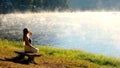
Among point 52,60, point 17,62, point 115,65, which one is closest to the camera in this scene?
point 17,62

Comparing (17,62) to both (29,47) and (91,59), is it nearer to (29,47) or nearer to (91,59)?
(29,47)

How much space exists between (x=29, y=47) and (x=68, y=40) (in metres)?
65.8

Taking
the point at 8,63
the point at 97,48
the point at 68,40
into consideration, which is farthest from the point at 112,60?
the point at 68,40

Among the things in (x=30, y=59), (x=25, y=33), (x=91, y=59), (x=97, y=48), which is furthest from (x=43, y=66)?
(x=97, y=48)

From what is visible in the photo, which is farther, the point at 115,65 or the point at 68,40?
the point at 68,40

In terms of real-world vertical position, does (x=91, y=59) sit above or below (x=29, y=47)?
below

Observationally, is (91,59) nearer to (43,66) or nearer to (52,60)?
(52,60)

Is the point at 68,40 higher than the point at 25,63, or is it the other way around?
the point at 25,63

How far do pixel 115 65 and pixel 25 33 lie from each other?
12241 millimetres

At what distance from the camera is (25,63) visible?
87.4 feet

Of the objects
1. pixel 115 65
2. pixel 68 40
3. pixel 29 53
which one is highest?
pixel 29 53

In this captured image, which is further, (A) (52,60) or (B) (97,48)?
(B) (97,48)

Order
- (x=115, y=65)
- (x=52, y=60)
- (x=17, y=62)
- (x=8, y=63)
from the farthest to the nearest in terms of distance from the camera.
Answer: (x=115, y=65)
(x=52, y=60)
(x=17, y=62)
(x=8, y=63)

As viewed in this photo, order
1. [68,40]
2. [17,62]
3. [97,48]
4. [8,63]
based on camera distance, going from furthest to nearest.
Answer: [68,40] → [97,48] → [17,62] → [8,63]
